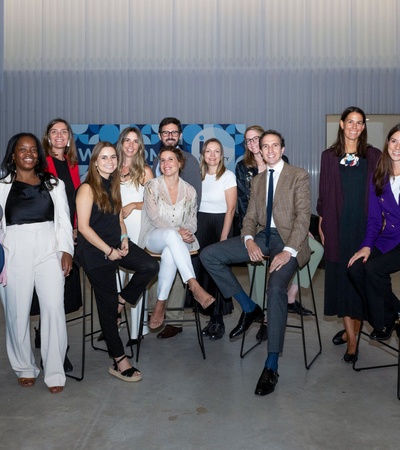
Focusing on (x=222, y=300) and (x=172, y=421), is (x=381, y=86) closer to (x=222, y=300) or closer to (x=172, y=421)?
(x=222, y=300)

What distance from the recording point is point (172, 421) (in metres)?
2.79

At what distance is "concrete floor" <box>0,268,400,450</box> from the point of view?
259 cm

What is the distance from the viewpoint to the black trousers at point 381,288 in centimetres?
333

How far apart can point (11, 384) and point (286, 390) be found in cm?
155

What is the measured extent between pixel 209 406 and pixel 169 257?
1170mm

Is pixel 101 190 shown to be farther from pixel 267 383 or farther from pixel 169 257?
pixel 267 383

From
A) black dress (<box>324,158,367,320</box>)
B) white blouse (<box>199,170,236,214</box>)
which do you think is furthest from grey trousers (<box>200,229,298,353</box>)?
white blouse (<box>199,170,236,214</box>)

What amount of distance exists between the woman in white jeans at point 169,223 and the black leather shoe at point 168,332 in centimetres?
52

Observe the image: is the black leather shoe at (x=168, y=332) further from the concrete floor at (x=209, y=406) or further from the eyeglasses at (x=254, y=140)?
the eyeglasses at (x=254, y=140)

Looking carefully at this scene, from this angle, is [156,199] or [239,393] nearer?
[239,393]

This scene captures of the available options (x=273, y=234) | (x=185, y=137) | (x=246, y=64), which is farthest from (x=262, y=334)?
(x=246, y=64)

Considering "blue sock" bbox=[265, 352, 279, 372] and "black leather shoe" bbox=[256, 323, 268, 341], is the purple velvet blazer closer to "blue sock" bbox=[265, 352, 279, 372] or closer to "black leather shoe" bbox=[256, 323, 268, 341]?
"blue sock" bbox=[265, 352, 279, 372]

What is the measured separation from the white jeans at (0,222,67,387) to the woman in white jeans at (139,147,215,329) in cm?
79

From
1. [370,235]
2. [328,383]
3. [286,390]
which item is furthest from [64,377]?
[370,235]
